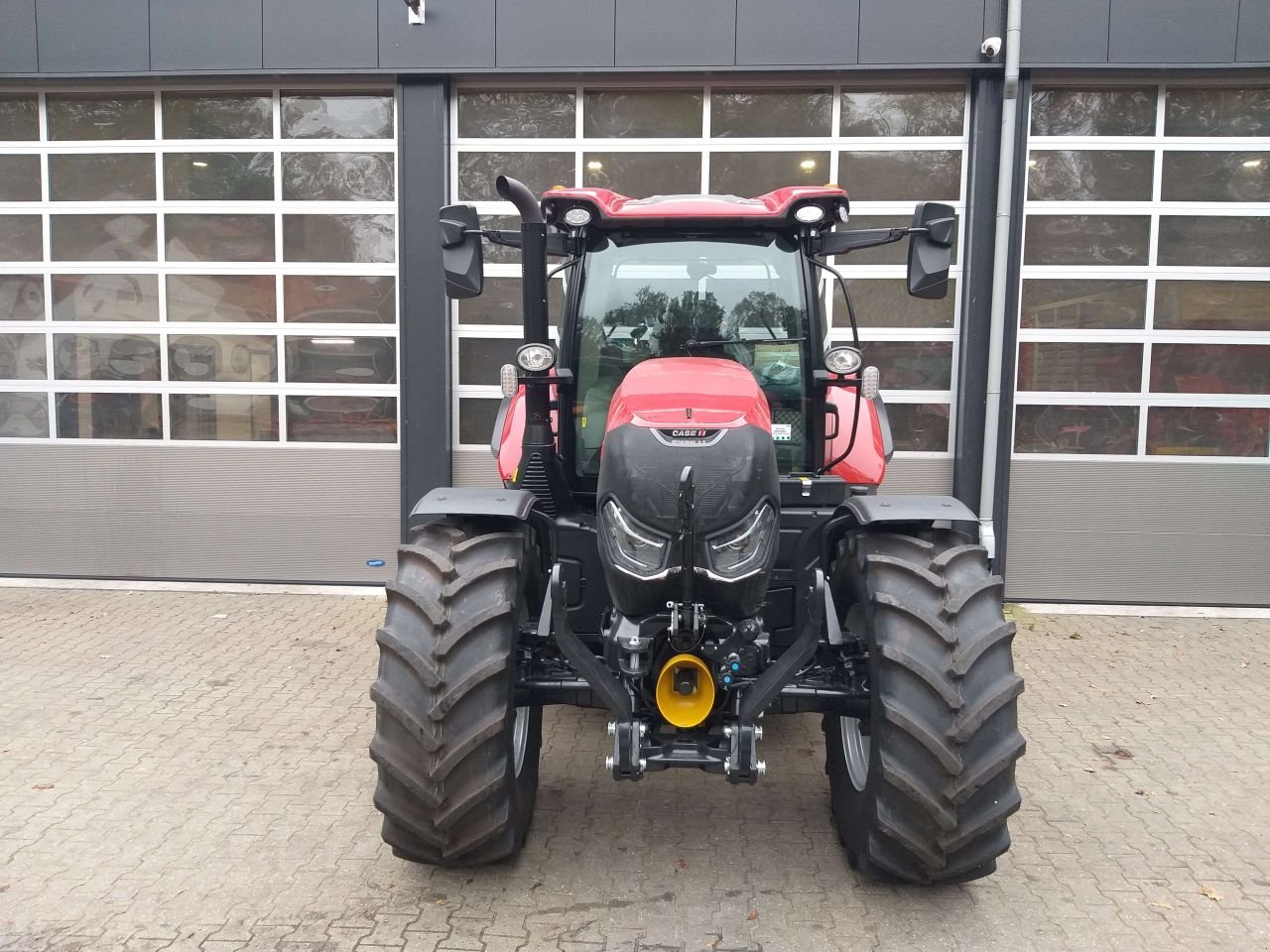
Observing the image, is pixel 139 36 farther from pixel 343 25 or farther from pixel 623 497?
pixel 623 497

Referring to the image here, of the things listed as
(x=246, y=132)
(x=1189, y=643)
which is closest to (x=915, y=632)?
(x=1189, y=643)

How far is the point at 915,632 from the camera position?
2889mm

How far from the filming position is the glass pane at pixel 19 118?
765 cm

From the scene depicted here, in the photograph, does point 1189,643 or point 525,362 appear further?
point 1189,643

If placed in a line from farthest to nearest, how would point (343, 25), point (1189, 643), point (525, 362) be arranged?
1. point (343, 25)
2. point (1189, 643)
3. point (525, 362)

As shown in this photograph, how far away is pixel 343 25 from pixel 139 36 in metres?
1.68

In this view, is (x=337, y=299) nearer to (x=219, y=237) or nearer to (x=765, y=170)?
(x=219, y=237)

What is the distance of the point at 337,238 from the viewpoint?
755 centimetres

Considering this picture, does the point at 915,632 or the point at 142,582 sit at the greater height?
the point at 915,632

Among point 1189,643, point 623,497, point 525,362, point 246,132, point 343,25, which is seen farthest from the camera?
point 246,132

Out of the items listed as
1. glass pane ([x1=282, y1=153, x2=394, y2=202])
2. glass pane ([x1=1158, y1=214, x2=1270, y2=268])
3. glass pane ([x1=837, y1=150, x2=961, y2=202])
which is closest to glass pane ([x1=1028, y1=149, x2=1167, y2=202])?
glass pane ([x1=1158, y1=214, x2=1270, y2=268])

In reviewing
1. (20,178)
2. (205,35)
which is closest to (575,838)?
(205,35)

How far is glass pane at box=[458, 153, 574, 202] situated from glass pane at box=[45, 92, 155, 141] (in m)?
2.70

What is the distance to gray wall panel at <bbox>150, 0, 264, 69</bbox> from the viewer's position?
279 inches
